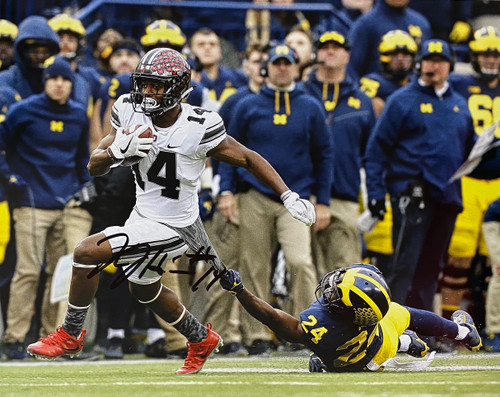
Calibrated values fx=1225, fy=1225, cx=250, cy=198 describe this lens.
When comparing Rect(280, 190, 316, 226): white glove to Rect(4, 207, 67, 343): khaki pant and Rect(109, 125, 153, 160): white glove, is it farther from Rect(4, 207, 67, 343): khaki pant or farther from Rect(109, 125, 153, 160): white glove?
Rect(4, 207, 67, 343): khaki pant

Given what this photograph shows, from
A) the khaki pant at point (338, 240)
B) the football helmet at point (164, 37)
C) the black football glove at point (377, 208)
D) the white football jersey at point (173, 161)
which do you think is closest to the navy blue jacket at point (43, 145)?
the football helmet at point (164, 37)

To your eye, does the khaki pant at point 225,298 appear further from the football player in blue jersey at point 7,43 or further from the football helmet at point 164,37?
the football player in blue jersey at point 7,43

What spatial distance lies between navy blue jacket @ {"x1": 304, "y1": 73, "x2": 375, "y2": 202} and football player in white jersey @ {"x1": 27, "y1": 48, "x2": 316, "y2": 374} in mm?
2846

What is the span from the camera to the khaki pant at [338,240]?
9.79m

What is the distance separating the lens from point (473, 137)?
9.88 m

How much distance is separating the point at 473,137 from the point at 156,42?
8.85ft

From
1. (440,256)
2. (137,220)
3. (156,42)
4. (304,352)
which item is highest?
(156,42)

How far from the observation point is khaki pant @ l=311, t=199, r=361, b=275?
385 inches

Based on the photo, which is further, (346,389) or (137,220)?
(137,220)

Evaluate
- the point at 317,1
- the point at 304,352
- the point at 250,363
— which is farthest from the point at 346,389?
the point at 317,1

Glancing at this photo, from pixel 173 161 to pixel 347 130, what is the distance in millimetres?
3180

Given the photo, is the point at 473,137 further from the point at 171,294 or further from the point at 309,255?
the point at 171,294

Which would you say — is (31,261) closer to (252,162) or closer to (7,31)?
(7,31)

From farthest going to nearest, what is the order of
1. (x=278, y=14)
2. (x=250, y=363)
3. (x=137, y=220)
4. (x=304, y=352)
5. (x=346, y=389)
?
(x=278, y=14), (x=304, y=352), (x=250, y=363), (x=137, y=220), (x=346, y=389)
